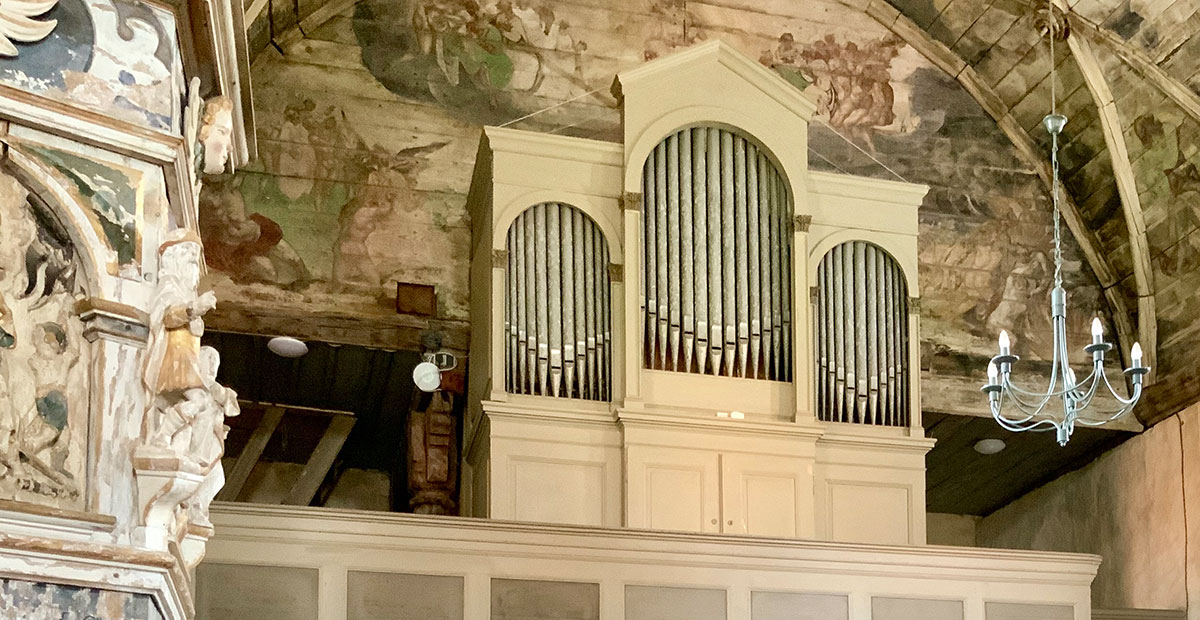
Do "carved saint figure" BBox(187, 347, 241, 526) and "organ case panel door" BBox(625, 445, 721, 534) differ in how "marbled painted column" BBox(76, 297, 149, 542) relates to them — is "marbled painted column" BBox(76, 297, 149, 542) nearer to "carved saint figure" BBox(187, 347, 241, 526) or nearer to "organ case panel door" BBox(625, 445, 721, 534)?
"carved saint figure" BBox(187, 347, 241, 526)

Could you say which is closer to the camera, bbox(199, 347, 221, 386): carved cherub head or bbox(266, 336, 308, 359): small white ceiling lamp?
bbox(199, 347, 221, 386): carved cherub head

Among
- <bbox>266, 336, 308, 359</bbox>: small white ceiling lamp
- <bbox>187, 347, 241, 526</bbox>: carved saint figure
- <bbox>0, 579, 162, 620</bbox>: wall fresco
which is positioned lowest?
<bbox>0, 579, 162, 620</bbox>: wall fresco

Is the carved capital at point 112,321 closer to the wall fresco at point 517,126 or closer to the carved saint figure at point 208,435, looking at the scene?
the carved saint figure at point 208,435

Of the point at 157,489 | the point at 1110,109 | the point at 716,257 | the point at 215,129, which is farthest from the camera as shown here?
the point at 1110,109

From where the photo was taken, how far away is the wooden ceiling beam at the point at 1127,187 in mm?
14664

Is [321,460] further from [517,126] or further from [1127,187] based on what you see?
[1127,187]

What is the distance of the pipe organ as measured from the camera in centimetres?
1247

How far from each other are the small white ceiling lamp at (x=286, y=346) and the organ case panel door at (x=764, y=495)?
11.1 feet

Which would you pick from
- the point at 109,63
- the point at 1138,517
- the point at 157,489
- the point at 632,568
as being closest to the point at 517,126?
the point at 632,568

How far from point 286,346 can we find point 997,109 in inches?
261

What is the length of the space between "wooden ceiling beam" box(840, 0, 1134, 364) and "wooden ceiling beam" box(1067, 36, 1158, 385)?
38 cm

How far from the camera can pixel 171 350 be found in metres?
6.45

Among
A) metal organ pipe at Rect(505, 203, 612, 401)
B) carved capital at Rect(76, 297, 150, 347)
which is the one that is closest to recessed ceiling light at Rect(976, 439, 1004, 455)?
metal organ pipe at Rect(505, 203, 612, 401)

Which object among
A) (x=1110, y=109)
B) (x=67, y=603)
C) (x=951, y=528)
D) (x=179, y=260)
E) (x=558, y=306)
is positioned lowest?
(x=67, y=603)
